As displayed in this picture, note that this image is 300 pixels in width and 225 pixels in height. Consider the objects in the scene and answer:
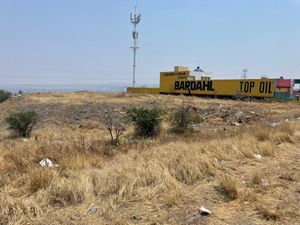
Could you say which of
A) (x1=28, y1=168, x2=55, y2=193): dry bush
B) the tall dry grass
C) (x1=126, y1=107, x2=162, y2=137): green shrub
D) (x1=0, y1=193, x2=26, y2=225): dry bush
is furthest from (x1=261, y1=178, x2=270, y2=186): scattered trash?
(x1=126, y1=107, x2=162, y2=137): green shrub

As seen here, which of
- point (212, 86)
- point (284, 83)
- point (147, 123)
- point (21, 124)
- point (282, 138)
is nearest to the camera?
point (282, 138)

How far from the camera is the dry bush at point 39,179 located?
4.94 metres

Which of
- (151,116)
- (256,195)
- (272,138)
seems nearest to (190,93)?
(151,116)

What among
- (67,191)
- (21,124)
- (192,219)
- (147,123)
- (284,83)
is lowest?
(21,124)

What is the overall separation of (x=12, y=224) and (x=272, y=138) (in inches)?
310

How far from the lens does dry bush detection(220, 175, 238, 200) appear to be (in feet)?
16.2

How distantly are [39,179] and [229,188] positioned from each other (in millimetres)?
2834

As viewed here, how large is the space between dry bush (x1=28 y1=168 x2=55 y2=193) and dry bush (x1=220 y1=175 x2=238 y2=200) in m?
2.61

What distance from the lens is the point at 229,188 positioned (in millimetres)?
5062

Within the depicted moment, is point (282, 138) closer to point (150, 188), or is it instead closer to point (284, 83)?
point (150, 188)

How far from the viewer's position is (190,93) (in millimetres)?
67812

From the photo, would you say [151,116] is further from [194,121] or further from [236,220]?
[236,220]

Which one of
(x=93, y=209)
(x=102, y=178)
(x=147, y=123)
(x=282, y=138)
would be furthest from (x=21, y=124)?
(x=93, y=209)

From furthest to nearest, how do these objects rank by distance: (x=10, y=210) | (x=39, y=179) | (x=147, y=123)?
(x=147, y=123) → (x=39, y=179) → (x=10, y=210)
